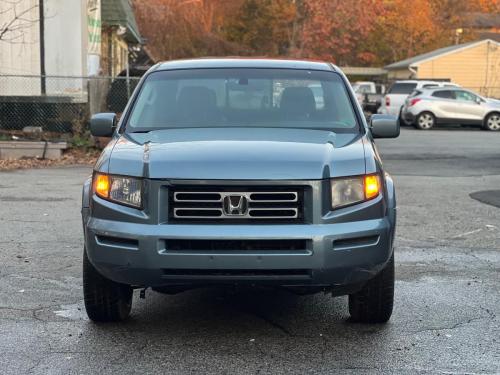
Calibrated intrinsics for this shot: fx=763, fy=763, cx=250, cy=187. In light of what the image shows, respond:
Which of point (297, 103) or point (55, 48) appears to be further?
point (55, 48)

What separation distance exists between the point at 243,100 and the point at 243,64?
535mm

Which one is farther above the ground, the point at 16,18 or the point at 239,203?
the point at 16,18

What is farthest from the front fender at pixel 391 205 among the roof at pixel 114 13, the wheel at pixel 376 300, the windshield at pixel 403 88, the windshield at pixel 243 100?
the windshield at pixel 403 88

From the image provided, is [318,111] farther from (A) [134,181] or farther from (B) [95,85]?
(B) [95,85]

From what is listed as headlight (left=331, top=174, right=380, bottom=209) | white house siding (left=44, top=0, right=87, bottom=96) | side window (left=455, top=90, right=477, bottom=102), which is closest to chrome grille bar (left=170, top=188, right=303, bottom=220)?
headlight (left=331, top=174, right=380, bottom=209)

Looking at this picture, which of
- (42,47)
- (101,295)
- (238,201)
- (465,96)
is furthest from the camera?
(465,96)

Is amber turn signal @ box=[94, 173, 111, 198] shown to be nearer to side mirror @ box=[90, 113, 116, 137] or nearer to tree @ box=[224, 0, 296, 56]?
side mirror @ box=[90, 113, 116, 137]

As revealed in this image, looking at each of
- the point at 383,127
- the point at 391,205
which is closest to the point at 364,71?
the point at 383,127

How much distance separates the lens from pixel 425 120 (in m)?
29.0

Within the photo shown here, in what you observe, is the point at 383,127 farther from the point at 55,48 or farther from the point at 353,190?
the point at 55,48

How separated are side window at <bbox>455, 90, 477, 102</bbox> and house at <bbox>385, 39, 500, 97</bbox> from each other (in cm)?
2024

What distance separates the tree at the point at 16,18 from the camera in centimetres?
1764

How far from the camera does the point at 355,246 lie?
4.51 metres

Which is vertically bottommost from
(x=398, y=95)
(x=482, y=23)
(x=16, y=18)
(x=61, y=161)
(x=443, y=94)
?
(x=61, y=161)
